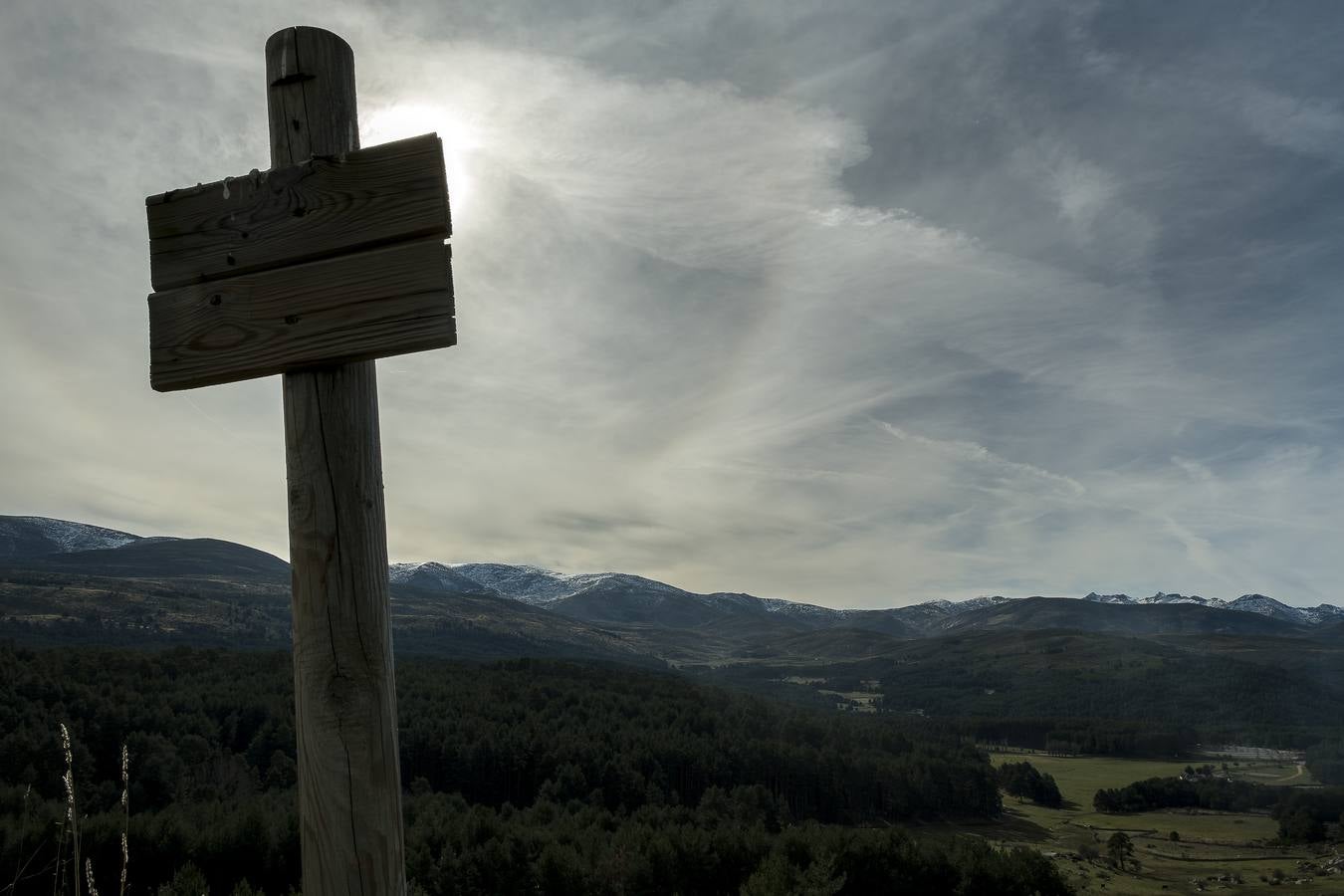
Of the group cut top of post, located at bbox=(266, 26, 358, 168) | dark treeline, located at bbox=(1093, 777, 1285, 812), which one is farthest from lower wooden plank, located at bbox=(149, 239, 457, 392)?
dark treeline, located at bbox=(1093, 777, 1285, 812)

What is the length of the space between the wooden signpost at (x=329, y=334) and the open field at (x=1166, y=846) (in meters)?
93.4

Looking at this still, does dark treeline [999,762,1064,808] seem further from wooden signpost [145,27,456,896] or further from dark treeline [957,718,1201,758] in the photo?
wooden signpost [145,27,456,896]

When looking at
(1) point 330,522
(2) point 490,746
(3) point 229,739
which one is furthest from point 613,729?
(1) point 330,522

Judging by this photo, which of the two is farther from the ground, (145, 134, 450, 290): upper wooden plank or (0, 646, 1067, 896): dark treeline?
(145, 134, 450, 290): upper wooden plank

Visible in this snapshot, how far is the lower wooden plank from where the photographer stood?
2758mm

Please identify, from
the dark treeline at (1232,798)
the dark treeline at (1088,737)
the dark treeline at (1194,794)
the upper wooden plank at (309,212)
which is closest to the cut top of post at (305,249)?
the upper wooden plank at (309,212)

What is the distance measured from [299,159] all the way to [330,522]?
1427 millimetres

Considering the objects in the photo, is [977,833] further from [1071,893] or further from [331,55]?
[331,55]

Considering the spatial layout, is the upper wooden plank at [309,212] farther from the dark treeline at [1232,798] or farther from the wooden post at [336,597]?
the dark treeline at [1232,798]

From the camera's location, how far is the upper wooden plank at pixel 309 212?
9.21ft

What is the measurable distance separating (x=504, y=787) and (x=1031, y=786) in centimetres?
9876

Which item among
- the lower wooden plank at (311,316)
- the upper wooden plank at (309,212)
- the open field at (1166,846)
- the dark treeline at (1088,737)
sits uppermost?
the upper wooden plank at (309,212)

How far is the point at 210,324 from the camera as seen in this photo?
9.80ft

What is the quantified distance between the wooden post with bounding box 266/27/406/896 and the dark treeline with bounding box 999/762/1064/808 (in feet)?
501
